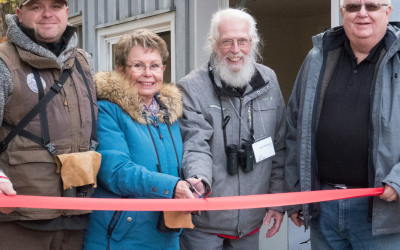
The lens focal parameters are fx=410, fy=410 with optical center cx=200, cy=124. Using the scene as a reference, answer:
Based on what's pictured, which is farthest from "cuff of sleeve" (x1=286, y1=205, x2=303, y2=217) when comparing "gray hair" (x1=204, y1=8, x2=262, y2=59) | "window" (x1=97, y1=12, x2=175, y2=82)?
"window" (x1=97, y1=12, x2=175, y2=82)

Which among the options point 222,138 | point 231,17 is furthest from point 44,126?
point 231,17

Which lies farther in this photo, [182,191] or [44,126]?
[182,191]

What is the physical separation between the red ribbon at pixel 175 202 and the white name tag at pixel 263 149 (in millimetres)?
442

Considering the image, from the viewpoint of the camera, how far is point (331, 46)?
2688mm

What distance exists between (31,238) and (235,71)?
162 centimetres

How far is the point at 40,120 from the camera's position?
2.15m

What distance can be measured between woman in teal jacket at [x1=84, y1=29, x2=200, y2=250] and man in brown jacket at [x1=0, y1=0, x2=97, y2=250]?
121 millimetres

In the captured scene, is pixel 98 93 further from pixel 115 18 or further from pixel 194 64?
pixel 115 18

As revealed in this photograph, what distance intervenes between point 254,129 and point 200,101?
416 millimetres

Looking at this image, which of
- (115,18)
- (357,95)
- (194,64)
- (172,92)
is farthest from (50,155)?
(115,18)

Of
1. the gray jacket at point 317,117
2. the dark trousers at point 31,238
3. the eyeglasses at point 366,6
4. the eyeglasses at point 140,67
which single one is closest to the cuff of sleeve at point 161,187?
the dark trousers at point 31,238

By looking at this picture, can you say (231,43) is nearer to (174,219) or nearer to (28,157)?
(174,219)

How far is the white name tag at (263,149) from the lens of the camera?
2.74m

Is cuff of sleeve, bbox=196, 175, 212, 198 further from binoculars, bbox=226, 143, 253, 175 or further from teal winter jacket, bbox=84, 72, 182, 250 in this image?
binoculars, bbox=226, 143, 253, 175
